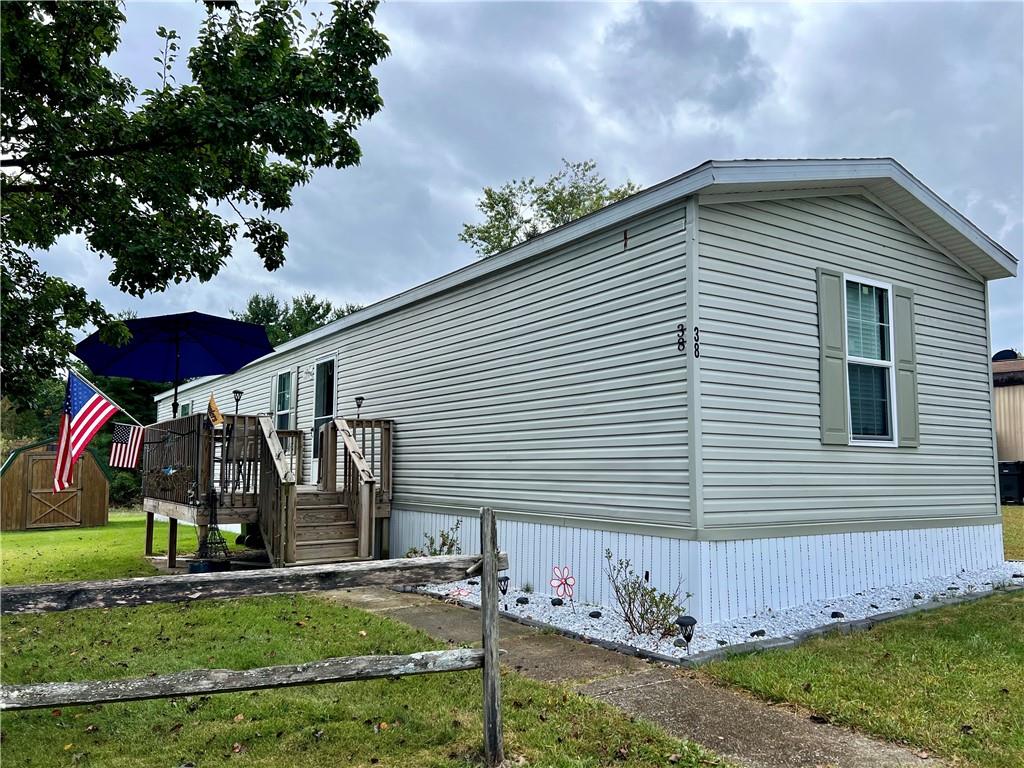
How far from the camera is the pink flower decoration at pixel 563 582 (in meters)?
6.88

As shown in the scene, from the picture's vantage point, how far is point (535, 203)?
29328 millimetres

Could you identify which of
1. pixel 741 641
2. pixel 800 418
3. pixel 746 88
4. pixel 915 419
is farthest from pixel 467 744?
pixel 746 88

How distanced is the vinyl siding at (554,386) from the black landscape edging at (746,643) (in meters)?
1.10

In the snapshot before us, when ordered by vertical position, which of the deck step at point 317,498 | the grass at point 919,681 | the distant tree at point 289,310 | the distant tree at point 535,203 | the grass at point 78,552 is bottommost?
the grass at point 78,552

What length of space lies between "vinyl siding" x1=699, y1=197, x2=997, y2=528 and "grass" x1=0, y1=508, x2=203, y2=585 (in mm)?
7276

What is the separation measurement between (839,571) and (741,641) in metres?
2.01

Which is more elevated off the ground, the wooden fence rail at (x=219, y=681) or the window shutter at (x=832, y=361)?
the window shutter at (x=832, y=361)

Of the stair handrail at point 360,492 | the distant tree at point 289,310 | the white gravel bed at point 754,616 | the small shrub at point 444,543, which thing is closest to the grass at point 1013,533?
the white gravel bed at point 754,616

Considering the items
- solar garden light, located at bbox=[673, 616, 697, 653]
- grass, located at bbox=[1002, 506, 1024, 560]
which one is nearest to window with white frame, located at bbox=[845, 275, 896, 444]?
solar garden light, located at bbox=[673, 616, 697, 653]

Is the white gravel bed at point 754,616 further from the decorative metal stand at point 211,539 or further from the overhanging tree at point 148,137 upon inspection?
the overhanging tree at point 148,137

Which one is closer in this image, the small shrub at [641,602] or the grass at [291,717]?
the grass at [291,717]

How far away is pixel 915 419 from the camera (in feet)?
24.4

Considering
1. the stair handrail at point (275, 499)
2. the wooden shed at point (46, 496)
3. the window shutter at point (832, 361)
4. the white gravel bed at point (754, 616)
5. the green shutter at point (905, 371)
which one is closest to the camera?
the white gravel bed at point (754, 616)

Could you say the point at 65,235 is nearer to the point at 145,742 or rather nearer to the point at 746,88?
the point at 145,742
